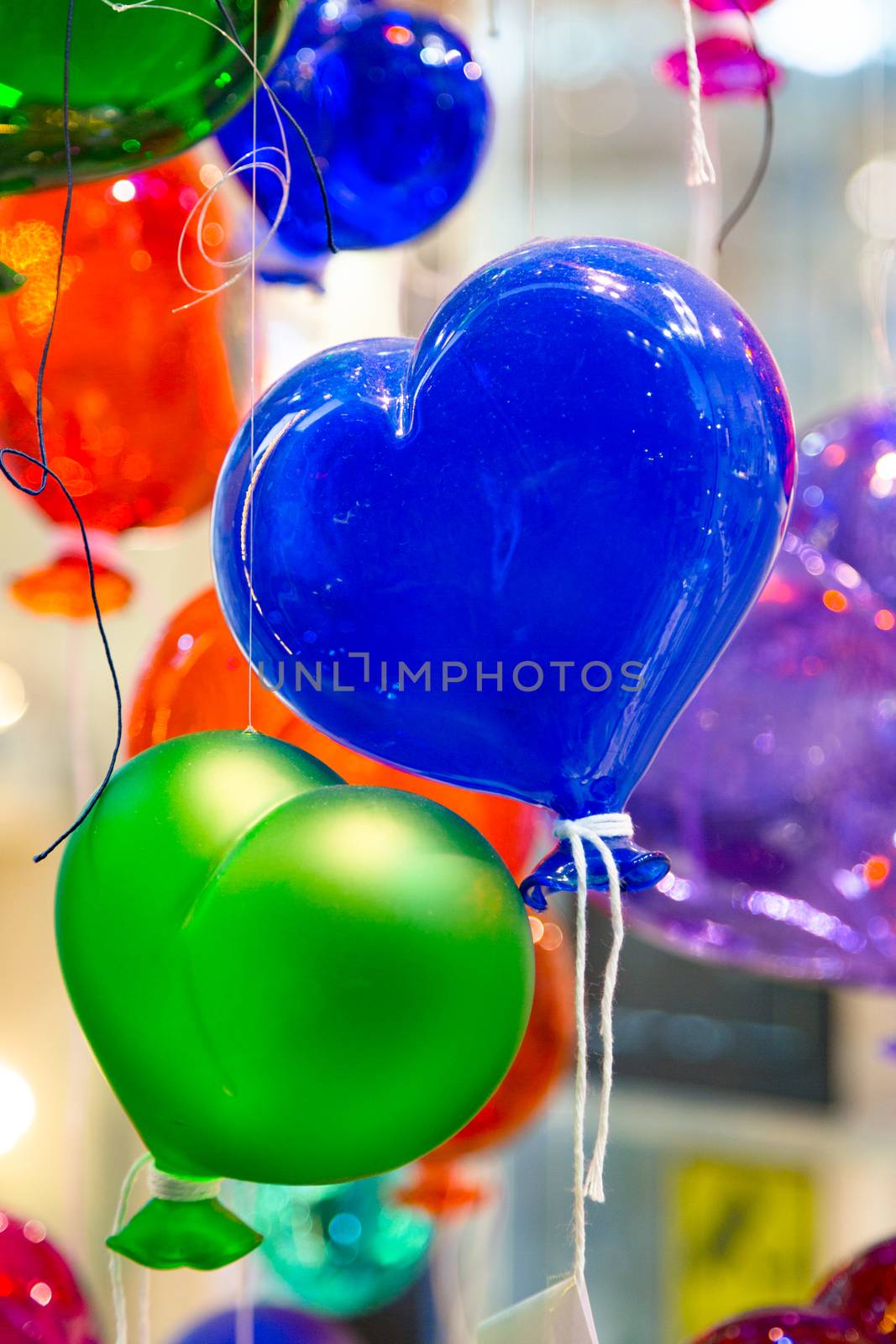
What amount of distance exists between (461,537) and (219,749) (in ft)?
0.33

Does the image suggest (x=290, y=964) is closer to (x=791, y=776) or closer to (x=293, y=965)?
(x=293, y=965)

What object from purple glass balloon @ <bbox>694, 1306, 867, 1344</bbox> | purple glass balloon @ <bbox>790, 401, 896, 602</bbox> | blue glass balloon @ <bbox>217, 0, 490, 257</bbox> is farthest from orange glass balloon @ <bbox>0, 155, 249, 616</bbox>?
purple glass balloon @ <bbox>694, 1306, 867, 1344</bbox>

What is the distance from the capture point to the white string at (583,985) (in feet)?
1.34

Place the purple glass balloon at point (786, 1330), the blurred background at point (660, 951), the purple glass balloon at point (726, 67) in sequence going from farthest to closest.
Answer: the blurred background at point (660, 951) → the purple glass balloon at point (726, 67) → the purple glass balloon at point (786, 1330)

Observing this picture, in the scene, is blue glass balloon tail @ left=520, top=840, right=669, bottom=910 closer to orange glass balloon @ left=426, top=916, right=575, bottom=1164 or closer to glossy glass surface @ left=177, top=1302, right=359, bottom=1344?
orange glass balloon @ left=426, top=916, right=575, bottom=1164

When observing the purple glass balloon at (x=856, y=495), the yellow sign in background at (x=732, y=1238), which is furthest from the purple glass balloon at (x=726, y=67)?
the yellow sign in background at (x=732, y=1238)

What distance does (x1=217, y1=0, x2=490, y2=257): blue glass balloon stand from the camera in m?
0.62

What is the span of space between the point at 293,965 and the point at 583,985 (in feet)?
0.31

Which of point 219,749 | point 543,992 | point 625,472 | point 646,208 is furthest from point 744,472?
point 646,208

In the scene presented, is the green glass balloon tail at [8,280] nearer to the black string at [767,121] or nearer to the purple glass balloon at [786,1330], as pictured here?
the black string at [767,121]

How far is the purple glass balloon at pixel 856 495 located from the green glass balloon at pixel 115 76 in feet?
1.25

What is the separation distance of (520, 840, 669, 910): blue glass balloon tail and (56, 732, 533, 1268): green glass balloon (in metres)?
0.02

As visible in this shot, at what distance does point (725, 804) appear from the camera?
657 mm

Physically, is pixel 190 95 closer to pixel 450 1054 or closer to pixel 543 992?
pixel 450 1054
